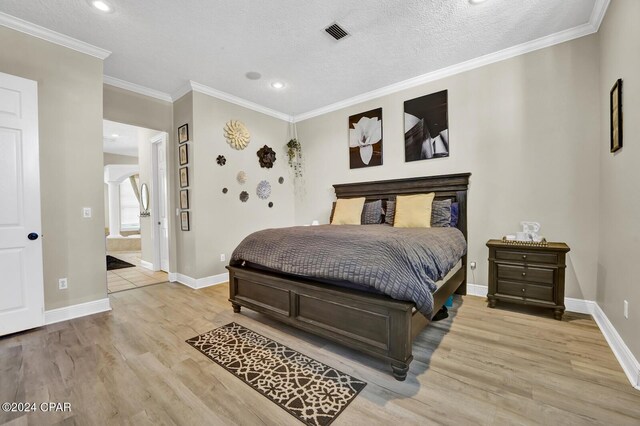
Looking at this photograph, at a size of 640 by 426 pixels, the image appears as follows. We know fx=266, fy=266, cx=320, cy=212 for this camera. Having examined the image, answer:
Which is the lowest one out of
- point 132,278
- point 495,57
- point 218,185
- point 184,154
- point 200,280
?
point 132,278

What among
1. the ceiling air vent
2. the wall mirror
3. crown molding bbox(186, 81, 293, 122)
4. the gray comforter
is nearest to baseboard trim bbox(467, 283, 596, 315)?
the gray comforter

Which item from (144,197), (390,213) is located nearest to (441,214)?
(390,213)

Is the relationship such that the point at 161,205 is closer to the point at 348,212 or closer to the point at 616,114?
the point at 348,212

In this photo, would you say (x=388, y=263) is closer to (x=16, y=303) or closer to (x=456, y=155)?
(x=456, y=155)

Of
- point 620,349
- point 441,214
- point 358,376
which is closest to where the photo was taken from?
point 358,376

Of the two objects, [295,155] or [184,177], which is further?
[295,155]

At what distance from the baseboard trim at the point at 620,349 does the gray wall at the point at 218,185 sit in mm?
4325

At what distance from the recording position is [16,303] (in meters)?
2.43

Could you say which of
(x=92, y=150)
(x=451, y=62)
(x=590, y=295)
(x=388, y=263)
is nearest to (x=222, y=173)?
(x=92, y=150)

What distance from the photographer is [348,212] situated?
4074 millimetres

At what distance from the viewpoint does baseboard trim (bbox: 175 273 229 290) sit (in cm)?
388

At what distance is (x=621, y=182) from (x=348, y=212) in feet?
9.11

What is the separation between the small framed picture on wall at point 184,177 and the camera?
157 inches

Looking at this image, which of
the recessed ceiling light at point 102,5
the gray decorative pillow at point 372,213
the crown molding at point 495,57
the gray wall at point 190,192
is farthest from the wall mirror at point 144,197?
the gray decorative pillow at point 372,213
